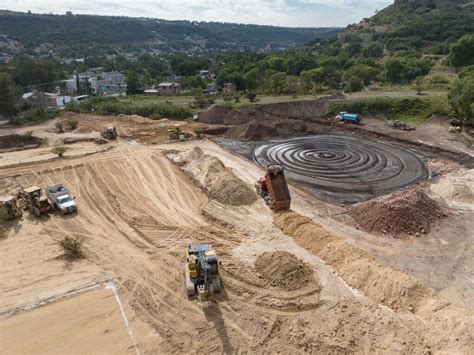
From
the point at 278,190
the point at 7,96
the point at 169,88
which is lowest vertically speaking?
the point at 169,88

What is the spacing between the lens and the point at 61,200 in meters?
23.9

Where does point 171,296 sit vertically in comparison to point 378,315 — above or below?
below

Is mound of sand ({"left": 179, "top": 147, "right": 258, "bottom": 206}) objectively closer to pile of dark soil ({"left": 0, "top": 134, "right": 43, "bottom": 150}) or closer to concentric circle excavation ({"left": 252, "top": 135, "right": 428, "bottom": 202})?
concentric circle excavation ({"left": 252, "top": 135, "right": 428, "bottom": 202})

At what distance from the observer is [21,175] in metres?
30.5

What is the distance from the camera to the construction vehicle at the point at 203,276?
15.2 m

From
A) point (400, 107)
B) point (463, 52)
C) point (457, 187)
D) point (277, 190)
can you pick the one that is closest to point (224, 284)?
point (277, 190)

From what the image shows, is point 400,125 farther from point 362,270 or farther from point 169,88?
point 169,88

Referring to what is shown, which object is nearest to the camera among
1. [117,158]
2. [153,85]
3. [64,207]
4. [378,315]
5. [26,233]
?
[378,315]

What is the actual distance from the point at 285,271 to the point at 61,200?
1645cm

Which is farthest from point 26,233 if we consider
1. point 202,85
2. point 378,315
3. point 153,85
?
point 153,85

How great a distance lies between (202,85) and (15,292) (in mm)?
76994

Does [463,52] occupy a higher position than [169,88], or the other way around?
[463,52]

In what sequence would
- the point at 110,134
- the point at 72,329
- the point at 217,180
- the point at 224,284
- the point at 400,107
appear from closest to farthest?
the point at 72,329 → the point at 224,284 → the point at 217,180 → the point at 110,134 → the point at 400,107

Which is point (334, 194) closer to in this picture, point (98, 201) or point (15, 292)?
point (98, 201)
